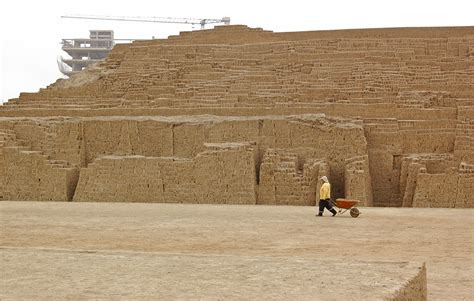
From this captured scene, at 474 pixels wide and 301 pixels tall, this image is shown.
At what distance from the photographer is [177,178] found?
19719 mm

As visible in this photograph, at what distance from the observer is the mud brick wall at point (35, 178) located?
20672 millimetres

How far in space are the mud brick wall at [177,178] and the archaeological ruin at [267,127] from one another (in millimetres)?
27

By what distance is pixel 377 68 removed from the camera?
2456cm

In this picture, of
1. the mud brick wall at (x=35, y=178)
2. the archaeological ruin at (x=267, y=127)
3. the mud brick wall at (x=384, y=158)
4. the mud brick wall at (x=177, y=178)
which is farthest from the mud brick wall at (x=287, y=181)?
the mud brick wall at (x=35, y=178)

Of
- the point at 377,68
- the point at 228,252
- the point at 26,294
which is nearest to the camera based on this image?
the point at 26,294

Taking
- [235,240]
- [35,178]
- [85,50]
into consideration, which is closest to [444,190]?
[235,240]

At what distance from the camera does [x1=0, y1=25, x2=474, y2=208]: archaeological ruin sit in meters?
19.1

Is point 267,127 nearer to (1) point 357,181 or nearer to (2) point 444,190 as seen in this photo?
(1) point 357,181

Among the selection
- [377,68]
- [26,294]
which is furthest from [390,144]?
[26,294]

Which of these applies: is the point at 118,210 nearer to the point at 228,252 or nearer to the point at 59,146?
the point at 59,146

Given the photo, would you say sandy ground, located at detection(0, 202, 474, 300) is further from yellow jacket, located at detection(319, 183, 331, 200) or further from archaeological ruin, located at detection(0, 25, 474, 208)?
archaeological ruin, located at detection(0, 25, 474, 208)

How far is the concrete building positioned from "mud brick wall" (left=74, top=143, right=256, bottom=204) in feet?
253

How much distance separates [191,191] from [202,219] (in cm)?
574

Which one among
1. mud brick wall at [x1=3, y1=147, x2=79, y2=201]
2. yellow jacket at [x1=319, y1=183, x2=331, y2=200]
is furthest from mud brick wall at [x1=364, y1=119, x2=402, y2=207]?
mud brick wall at [x1=3, y1=147, x2=79, y2=201]
